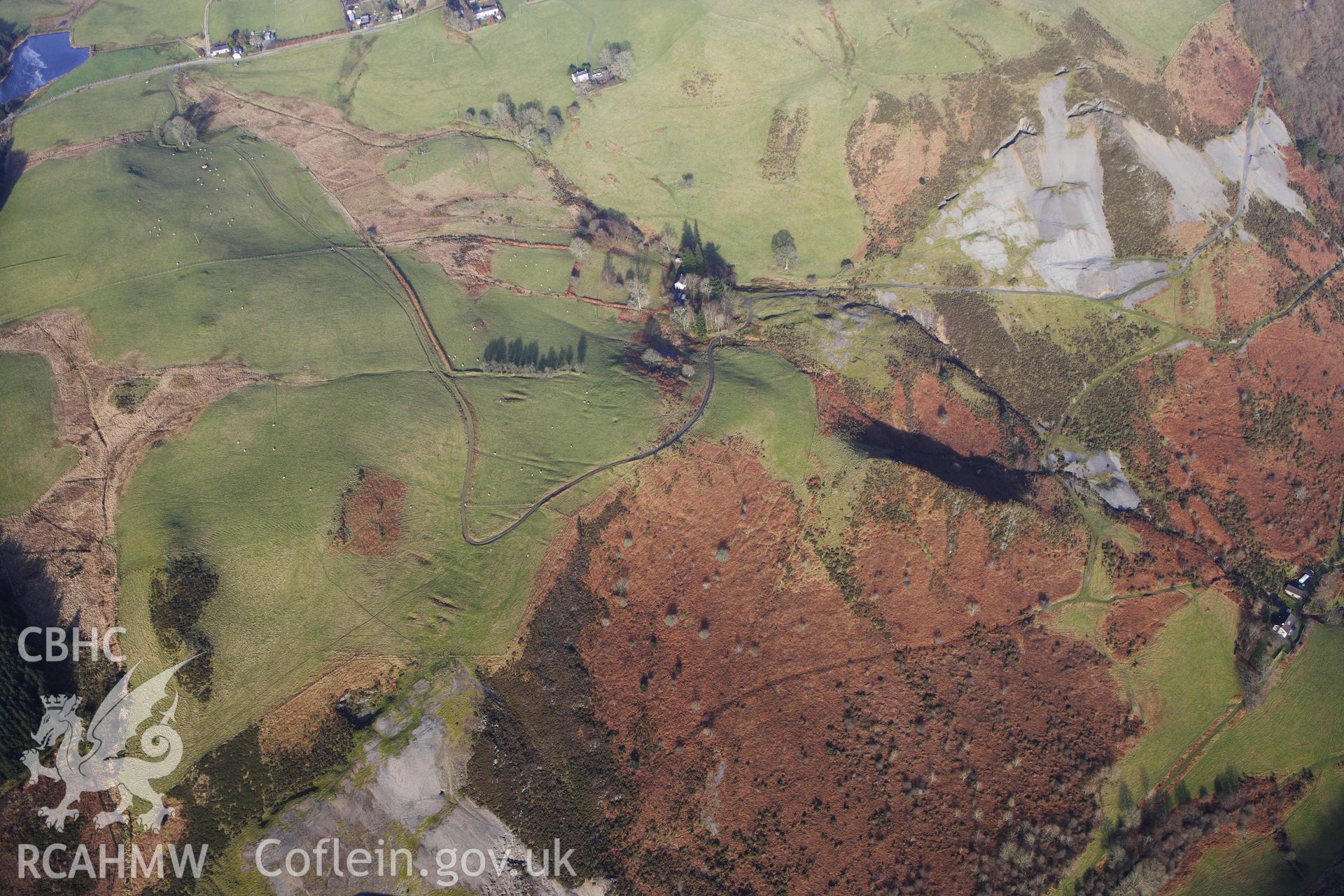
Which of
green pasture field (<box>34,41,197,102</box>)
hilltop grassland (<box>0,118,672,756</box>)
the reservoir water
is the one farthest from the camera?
green pasture field (<box>34,41,197,102</box>)

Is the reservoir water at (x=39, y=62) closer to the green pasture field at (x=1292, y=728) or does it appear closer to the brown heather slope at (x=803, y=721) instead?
the brown heather slope at (x=803, y=721)

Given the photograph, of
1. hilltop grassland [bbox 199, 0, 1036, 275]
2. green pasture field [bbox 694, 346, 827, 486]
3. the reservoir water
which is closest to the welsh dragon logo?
green pasture field [bbox 694, 346, 827, 486]

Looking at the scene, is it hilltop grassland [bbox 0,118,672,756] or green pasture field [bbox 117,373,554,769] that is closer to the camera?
green pasture field [bbox 117,373,554,769]

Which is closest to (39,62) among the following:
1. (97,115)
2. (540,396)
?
(97,115)

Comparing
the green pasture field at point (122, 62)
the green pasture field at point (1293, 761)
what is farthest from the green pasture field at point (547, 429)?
the green pasture field at point (122, 62)

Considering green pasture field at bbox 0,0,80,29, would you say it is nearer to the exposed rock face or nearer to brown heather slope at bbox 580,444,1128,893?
brown heather slope at bbox 580,444,1128,893

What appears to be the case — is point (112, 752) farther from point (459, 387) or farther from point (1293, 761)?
point (1293, 761)
